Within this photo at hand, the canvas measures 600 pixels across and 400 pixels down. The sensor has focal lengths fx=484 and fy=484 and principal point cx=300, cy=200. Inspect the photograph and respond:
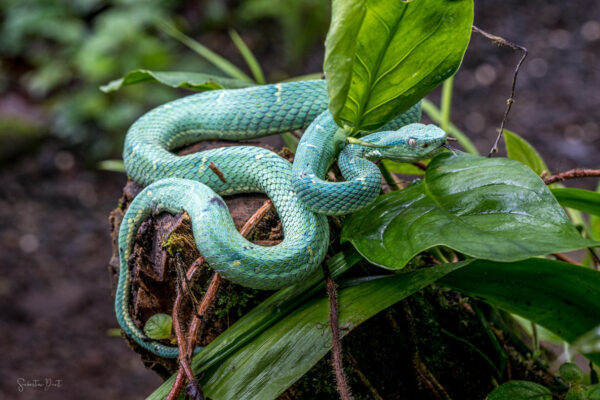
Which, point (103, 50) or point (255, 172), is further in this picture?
point (103, 50)

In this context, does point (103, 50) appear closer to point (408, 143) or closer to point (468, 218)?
point (408, 143)

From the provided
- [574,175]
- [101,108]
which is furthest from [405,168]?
[101,108]

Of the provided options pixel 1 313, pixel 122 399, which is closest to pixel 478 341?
pixel 122 399

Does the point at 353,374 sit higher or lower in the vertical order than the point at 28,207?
higher

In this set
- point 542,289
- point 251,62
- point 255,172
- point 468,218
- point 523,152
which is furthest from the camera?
point 251,62

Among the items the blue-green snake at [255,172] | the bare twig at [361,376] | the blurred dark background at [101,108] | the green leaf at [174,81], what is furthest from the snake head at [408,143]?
the blurred dark background at [101,108]

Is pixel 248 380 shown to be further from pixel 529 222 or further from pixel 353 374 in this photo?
pixel 529 222

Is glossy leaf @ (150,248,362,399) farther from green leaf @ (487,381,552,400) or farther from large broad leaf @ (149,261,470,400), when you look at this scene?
green leaf @ (487,381,552,400)
